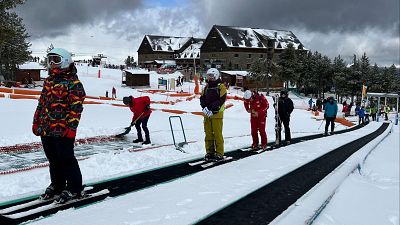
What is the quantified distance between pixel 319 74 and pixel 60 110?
243ft

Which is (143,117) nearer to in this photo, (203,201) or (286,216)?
(203,201)

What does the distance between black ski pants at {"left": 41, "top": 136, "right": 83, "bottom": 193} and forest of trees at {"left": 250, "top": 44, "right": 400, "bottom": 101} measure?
57.6m

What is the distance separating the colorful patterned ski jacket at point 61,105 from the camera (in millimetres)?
4887

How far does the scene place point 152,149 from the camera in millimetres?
9570

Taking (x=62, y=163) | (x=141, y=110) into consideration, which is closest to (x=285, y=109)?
(x=141, y=110)

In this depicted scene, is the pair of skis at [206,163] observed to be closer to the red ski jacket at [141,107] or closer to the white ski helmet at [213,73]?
the white ski helmet at [213,73]

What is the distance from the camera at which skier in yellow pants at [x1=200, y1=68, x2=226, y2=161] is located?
8133mm

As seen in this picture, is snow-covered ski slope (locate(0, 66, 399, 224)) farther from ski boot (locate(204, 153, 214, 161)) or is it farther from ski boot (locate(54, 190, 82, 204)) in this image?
ski boot (locate(204, 153, 214, 161))

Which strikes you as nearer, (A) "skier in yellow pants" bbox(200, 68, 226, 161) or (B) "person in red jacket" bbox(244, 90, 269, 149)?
(A) "skier in yellow pants" bbox(200, 68, 226, 161)

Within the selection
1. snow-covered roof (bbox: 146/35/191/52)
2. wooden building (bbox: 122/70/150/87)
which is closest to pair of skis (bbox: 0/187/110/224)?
wooden building (bbox: 122/70/150/87)

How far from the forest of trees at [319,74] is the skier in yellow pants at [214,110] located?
53.9m

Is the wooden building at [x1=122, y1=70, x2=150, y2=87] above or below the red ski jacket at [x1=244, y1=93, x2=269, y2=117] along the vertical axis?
above

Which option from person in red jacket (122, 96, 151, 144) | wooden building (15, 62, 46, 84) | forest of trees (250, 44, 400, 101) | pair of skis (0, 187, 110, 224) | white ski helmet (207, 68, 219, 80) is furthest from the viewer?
forest of trees (250, 44, 400, 101)

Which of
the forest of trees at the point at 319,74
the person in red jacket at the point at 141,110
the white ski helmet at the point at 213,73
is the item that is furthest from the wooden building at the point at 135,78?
the white ski helmet at the point at 213,73
